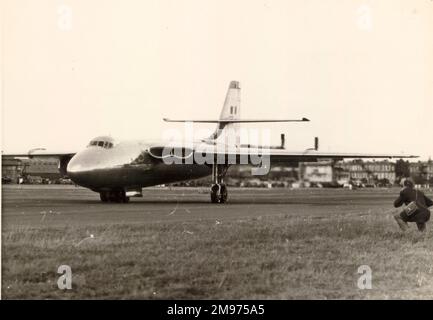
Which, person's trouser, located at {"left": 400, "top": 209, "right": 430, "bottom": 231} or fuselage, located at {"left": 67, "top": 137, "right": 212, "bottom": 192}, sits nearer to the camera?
person's trouser, located at {"left": 400, "top": 209, "right": 430, "bottom": 231}

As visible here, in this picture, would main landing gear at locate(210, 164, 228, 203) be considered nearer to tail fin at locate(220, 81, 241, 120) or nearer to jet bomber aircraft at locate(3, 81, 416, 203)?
jet bomber aircraft at locate(3, 81, 416, 203)

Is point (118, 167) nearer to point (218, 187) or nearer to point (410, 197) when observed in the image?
point (218, 187)

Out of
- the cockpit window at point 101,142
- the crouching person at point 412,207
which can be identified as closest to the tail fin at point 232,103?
the cockpit window at point 101,142

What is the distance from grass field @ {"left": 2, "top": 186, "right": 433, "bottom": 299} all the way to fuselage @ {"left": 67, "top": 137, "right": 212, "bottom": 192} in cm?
836

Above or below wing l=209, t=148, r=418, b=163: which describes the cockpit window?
above

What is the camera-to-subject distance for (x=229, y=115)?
31375 mm

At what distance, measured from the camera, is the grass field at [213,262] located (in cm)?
813

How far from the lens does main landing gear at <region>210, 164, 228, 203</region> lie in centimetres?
2555

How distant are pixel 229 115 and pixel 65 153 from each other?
1003cm

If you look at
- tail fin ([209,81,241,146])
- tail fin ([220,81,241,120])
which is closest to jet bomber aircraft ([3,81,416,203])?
tail fin ([209,81,241,146])

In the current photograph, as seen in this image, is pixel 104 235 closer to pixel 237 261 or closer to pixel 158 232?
pixel 158 232

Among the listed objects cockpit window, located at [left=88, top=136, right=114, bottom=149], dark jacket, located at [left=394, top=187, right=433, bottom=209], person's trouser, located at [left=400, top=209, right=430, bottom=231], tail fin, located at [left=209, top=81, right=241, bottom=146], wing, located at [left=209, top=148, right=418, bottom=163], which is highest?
tail fin, located at [left=209, top=81, right=241, bottom=146]

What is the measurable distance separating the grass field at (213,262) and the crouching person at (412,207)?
0.29m

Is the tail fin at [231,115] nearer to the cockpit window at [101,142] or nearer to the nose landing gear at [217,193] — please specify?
the nose landing gear at [217,193]
